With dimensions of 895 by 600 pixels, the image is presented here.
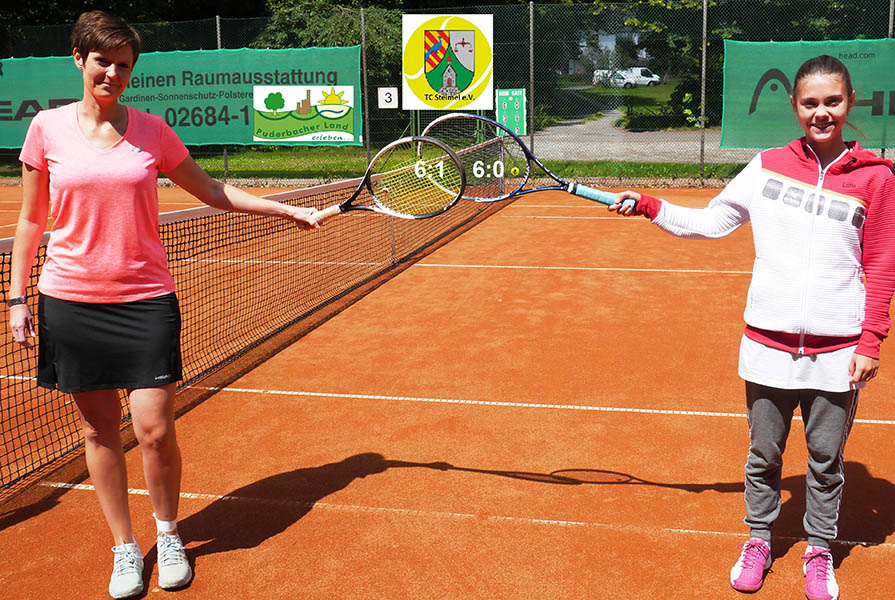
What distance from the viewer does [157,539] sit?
3.40 metres

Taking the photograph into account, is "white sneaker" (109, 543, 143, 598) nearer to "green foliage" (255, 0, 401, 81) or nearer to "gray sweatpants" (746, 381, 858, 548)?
"gray sweatpants" (746, 381, 858, 548)

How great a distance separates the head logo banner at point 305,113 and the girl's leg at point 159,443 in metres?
12.7

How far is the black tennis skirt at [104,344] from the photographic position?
2.98 metres

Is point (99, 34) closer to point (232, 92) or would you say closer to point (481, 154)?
point (481, 154)

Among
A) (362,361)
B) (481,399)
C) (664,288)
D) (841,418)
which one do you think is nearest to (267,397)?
(362,361)

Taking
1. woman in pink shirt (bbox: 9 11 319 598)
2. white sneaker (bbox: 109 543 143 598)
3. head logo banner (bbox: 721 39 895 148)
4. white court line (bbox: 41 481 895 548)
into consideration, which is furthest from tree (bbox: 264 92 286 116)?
white sneaker (bbox: 109 543 143 598)

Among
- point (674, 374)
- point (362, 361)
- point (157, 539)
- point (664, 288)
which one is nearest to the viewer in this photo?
point (157, 539)

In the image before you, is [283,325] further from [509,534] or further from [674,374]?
[509,534]

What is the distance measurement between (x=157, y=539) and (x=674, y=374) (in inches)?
137

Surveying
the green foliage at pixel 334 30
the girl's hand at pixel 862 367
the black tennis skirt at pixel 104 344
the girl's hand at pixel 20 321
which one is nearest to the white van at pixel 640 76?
the green foliage at pixel 334 30

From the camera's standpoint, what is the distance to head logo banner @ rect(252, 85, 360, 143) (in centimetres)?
1540

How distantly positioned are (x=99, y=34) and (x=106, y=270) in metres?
0.78

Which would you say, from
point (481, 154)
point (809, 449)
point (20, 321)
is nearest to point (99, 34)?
point (20, 321)

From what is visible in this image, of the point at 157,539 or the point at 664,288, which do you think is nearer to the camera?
the point at 157,539
